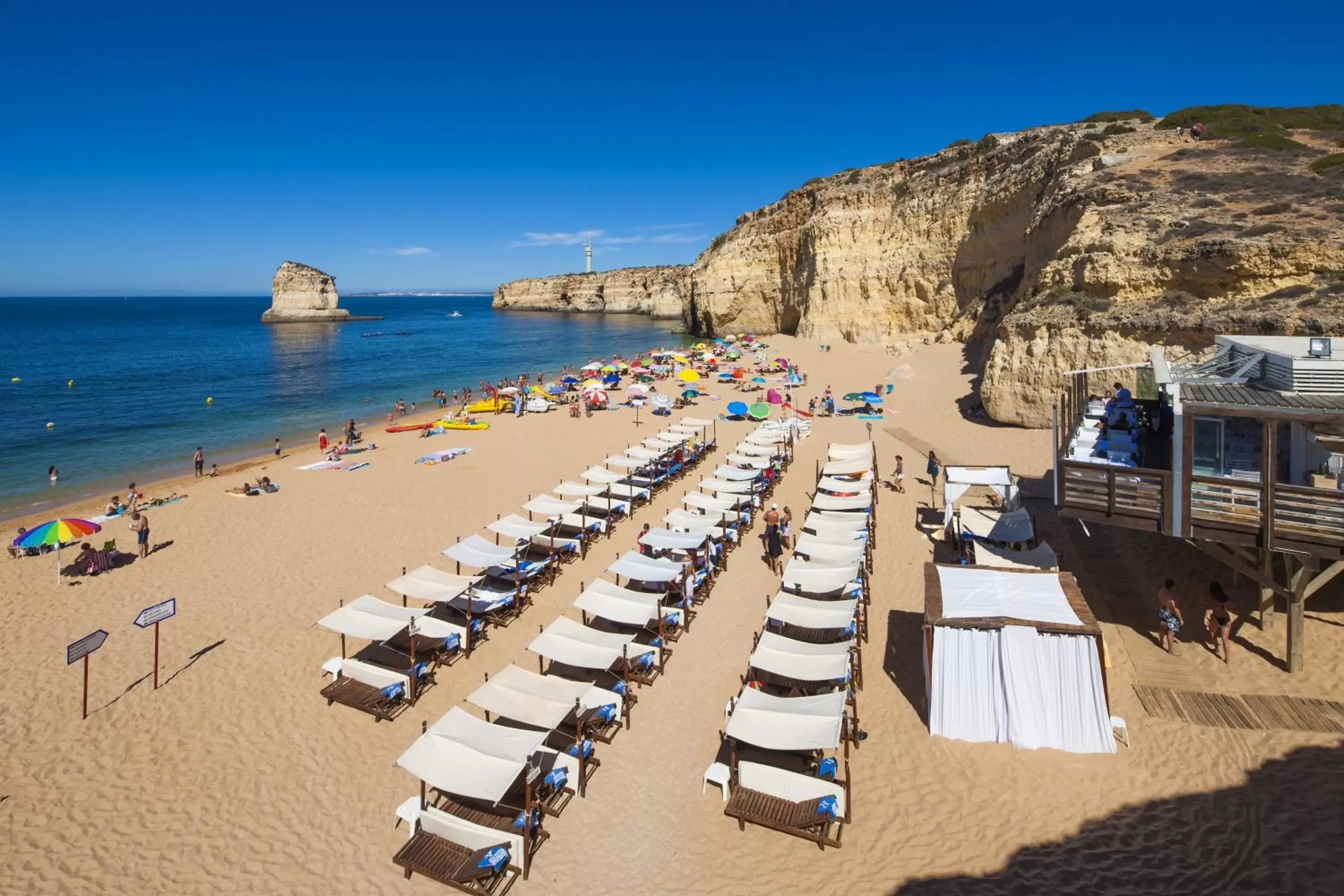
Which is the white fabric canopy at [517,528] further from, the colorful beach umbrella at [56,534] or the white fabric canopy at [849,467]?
the colorful beach umbrella at [56,534]

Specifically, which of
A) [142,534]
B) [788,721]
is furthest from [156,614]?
[788,721]

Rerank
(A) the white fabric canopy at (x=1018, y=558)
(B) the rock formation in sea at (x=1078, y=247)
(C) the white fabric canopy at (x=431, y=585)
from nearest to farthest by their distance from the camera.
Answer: (A) the white fabric canopy at (x=1018, y=558), (C) the white fabric canopy at (x=431, y=585), (B) the rock formation in sea at (x=1078, y=247)

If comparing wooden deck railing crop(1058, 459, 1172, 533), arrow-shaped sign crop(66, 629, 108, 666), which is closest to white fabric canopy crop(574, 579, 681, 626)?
wooden deck railing crop(1058, 459, 1172, 533)

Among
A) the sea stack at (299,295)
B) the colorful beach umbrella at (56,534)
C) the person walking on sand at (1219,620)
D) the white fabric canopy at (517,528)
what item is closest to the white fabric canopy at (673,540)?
the white fabric canopy at (517,528)

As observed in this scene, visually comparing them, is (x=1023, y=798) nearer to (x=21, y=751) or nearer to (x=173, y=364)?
(x=21, y=751)

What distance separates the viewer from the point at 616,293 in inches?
5492

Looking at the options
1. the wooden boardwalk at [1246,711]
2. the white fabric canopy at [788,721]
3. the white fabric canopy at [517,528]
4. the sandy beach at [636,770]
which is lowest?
the sandy beach at [636,770]

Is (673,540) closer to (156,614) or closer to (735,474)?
(735,474)

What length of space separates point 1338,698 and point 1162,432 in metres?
5.10

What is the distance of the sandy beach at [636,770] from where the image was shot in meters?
6.95

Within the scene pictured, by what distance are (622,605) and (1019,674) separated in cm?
596

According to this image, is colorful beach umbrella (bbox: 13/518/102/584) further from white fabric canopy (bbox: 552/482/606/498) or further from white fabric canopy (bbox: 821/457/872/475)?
white fabric canopy (bbox: 821/457/872/475)

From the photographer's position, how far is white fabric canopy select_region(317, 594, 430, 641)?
34.4 feet

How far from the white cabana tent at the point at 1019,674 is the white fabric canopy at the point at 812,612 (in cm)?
172
